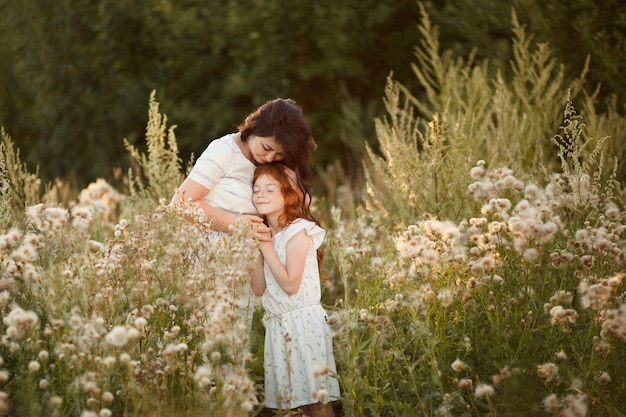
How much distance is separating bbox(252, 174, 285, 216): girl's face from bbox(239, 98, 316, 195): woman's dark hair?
0.12m

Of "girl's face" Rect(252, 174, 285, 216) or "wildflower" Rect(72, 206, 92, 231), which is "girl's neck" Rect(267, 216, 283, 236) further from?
"wildflower" Rect(72, 206, 92, 231)

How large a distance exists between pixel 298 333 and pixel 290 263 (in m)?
0.30

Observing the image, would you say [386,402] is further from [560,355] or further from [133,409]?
[133,409]

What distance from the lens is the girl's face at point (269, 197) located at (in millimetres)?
3748

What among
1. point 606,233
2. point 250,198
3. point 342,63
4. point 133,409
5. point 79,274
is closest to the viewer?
point 133,409

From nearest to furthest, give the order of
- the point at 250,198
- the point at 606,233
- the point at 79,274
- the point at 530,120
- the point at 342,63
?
the point at 79,274 < the point at 606,233 < the point at 250,198 < the point at 530,120 < the point at 342,63

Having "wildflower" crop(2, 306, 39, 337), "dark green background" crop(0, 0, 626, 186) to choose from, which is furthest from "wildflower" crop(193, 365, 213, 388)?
"dark green background" crop(0, 0, 626, 186)

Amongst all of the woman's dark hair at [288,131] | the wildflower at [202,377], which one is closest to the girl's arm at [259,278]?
the woman's dark hair at [288,131]

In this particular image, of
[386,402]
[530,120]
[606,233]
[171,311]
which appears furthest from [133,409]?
[530,120]

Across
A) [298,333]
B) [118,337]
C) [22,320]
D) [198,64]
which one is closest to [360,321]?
[298,333]

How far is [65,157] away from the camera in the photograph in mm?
11109

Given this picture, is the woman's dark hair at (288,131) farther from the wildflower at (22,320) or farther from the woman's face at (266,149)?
the wildflower at (22,320)

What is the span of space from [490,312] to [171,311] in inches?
53.4

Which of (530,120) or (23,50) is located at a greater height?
(23,50)
